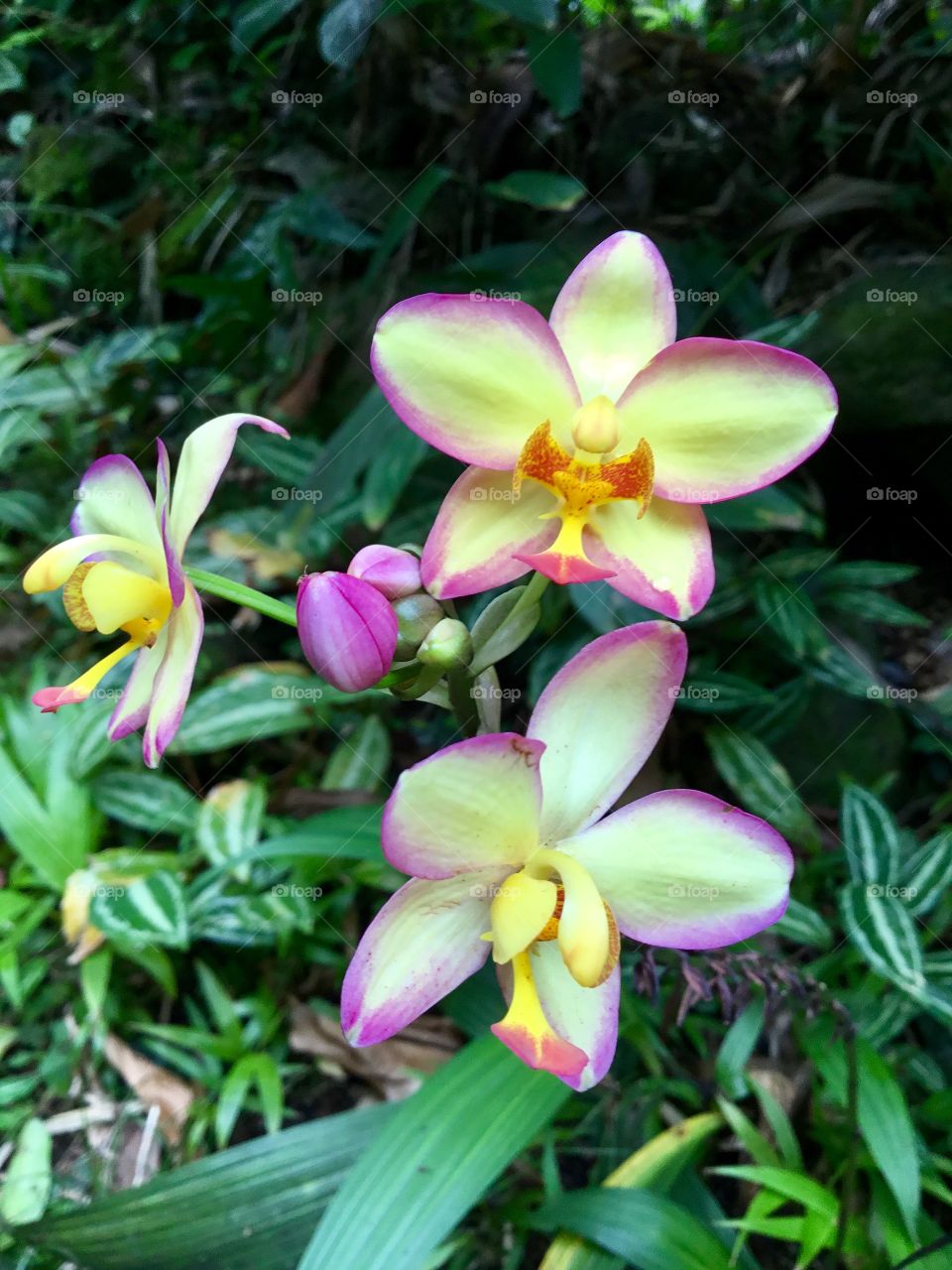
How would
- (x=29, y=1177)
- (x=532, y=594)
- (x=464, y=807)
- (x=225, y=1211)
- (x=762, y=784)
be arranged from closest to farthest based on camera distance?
(x=464, y=807)
(x=532, y=594)
(x=225, y=1211)
(x=29, y=1177)
(x=762, y=784)

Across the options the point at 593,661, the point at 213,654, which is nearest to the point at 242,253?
the point at 213,654

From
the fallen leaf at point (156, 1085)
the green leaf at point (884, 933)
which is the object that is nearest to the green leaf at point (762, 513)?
the green leaf at point (884, 933)

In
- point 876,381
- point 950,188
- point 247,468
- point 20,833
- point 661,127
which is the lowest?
point 20,833

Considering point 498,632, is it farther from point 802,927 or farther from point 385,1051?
point 385,1051

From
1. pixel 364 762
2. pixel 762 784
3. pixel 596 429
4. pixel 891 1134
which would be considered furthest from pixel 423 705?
pixel 596 429

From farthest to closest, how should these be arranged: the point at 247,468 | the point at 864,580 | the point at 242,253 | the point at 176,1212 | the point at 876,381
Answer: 1. the point at 247,468
2. the point at 242,253
3. the point at 876,381
4. the point at 864,580
5. the point at 176,1212

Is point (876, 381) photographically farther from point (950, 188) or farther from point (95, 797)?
point (95, 797)
